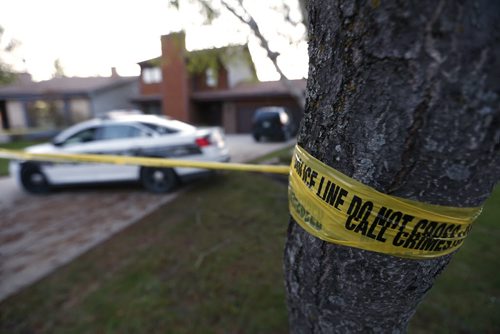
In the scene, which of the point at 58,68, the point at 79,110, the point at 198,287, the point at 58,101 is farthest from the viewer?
the point at 58,68

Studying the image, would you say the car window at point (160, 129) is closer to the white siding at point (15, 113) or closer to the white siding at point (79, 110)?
the white siding at point (79, 110)

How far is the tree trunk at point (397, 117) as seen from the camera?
0.60 m

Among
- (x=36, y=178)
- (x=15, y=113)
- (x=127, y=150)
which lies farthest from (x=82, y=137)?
(x=15, y=113)

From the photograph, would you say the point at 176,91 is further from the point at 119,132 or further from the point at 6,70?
the point at 119,132

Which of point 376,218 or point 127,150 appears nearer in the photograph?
point 376,218

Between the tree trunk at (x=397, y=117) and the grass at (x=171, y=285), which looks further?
the grass at (x=171, y=285)

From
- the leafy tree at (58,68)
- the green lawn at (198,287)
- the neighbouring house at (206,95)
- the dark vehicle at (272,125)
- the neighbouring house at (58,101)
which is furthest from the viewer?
the leafy tree at (58,68)

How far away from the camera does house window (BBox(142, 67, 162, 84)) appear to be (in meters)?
23.4

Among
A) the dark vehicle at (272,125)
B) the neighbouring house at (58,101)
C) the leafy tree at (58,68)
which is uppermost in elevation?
the leafy tree at (58,68)

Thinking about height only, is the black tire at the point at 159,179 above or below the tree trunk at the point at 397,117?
below

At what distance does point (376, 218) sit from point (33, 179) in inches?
320

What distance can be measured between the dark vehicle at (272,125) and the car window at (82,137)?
9.53 m

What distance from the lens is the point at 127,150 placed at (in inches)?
238

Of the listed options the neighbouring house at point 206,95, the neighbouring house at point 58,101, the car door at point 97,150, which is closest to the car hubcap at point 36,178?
the car door at point 97,150
